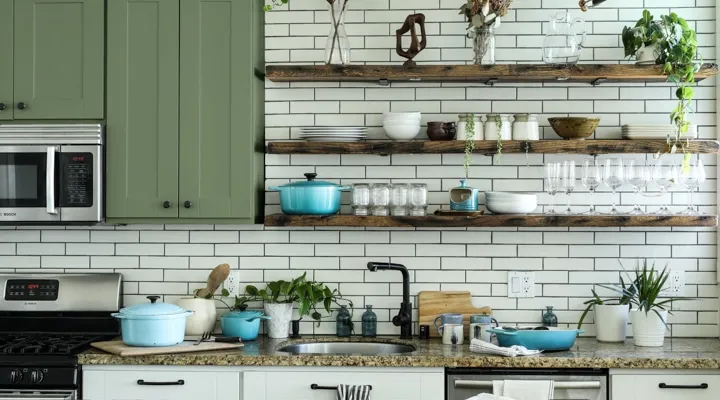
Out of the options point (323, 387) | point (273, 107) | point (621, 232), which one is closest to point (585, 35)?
point (621, 232)

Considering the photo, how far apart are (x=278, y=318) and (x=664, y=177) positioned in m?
2.15

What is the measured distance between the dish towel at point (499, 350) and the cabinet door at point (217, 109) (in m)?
1.29

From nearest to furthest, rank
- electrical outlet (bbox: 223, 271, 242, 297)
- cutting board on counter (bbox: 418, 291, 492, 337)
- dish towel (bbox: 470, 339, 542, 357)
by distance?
dish towel (bbox: 470, 339, 542, 357), cutting board on counter (bbox: 418, 291, 492, 337), electrical outlet (bbox: 223, 271, 242, 297)

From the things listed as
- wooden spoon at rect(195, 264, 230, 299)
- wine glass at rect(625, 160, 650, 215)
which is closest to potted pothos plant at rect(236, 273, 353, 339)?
wooden spoon at rect(195, 264, 230, 299)

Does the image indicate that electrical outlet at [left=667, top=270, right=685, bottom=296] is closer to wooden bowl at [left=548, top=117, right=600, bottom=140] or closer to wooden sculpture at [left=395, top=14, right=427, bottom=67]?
wooden bowl at [left=548, top=117, right=600, bottom=140]

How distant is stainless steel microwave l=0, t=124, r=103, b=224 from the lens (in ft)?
15.0

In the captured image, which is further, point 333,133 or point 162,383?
point 333,133

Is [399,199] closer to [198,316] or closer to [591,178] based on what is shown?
[591,178]

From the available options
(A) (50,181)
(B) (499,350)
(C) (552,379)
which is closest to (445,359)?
(B) (499,350)

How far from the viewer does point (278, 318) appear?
15.5 ft

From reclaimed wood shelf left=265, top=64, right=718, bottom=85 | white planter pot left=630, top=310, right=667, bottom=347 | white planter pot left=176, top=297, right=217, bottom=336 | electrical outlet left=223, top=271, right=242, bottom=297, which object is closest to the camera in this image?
white planter pot left=630, top=310, right=667, bottom=347

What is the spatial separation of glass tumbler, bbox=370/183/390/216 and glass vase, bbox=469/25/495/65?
80 centimetres

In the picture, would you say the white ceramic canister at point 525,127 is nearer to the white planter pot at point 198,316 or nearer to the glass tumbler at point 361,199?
the glass tumbler at point 361,199

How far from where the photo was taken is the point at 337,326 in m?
4.81
